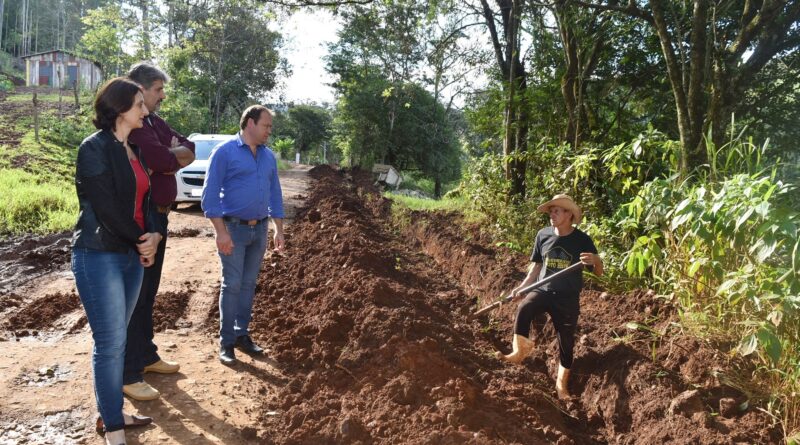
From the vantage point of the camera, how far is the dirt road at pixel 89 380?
320 cm

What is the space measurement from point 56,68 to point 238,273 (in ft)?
162

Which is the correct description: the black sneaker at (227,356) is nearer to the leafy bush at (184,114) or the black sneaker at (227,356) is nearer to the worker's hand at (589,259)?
the worker's hand at (589,259)

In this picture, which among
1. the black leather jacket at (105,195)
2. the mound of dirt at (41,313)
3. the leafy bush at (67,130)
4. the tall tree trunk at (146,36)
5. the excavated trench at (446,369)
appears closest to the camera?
the black leather jacket at (105,195)

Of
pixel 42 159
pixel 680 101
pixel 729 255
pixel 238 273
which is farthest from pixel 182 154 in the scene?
pixel 42 159

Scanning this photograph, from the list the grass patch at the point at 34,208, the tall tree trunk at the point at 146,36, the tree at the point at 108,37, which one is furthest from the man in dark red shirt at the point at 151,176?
the tall tree trunk at the point at 146,36

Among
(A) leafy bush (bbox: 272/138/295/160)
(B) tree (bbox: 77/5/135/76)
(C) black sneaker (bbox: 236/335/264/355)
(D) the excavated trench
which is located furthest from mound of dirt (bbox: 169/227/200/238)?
(A) leafy bush (bbox: 272/138/295/160)

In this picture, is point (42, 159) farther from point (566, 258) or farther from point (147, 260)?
point (566, 258)

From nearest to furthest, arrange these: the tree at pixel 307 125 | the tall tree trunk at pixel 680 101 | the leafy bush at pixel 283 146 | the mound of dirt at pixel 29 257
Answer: the tall tree trunk at pixel 680 101 → the mound of dirt at pixel 29 257 → the leafy bush at pixel 283 146 → the tree at pixel 307 125

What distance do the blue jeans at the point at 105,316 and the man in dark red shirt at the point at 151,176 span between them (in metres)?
0.71

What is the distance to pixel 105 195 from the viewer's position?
8.86 feet

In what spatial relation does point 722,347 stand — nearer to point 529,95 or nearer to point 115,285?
point 115,285

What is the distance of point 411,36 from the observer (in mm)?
13312

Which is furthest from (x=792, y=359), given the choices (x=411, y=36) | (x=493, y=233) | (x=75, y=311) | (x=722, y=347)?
(x=411, y=36)

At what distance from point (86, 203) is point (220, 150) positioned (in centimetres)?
147
